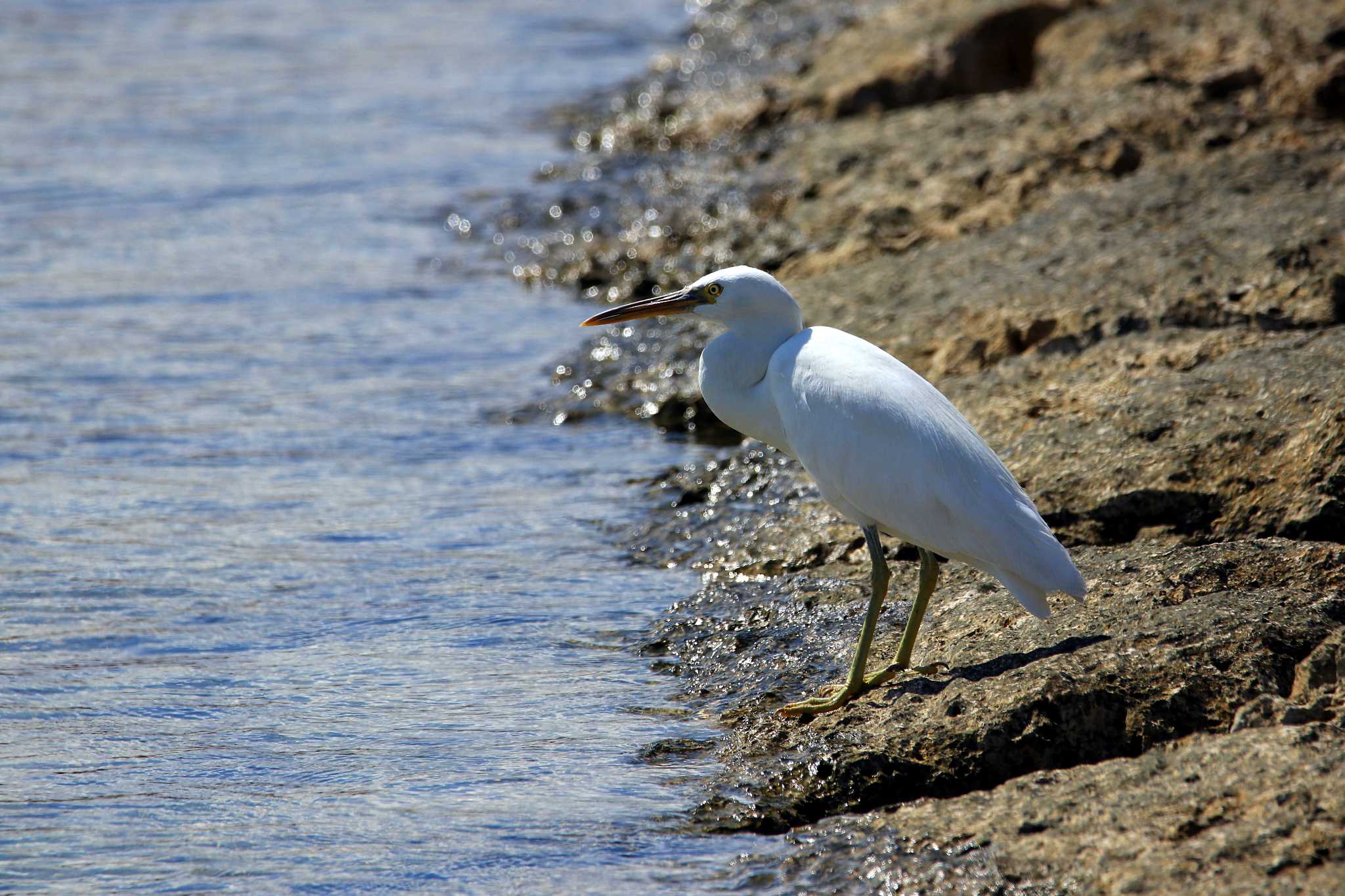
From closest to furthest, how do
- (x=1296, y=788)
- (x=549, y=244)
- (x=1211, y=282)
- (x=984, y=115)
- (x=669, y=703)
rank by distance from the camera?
1. (x=1296, y=788)
2. (x=669, y=703)
3. (x=1211, y=282)
4. (x=984, y=115)
5. (x=549, y=244)

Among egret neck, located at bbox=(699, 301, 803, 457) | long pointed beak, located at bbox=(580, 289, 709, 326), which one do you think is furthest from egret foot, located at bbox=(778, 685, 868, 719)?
long pointed beak, located at bbox=(580, 289, 709, 326)

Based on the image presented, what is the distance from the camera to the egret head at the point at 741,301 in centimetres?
490

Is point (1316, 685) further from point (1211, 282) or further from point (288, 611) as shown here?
point (288, 611)

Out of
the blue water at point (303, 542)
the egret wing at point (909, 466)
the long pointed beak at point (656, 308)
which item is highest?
the long pointed beak at point (656, 308)

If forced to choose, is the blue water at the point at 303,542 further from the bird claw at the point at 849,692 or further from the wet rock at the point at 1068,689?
the bird claw at the point at 849,692

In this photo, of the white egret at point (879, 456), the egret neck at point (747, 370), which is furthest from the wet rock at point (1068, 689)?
the egret neck at point (747, 370)

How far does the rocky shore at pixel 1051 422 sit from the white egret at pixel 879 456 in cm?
20

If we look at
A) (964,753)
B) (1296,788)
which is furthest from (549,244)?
(1296,788)

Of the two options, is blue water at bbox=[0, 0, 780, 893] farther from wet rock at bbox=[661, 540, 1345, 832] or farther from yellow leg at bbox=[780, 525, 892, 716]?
yellow leg at bbox=[780, 525, 892, 716]

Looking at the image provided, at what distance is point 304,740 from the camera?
4.54 meters

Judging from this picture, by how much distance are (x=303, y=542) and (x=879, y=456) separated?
268cm

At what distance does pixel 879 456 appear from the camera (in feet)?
14.6

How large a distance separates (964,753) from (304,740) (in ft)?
6.18

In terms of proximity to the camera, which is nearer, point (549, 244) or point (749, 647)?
point (749, 647)
